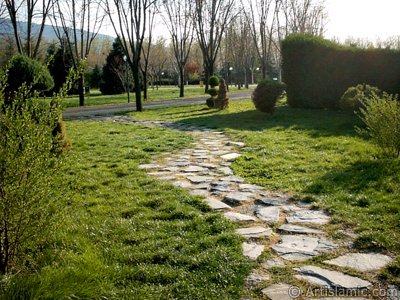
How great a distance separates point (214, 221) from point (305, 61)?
13.0 meters

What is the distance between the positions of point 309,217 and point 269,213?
0.44 m

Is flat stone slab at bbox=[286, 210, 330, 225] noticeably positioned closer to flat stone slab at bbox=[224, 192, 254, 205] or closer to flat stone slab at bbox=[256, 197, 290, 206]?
flat stone slab at bbox=[256, 197, 290, 206]

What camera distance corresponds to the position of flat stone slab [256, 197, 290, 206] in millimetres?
4457

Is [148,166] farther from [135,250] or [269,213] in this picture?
[135,250]

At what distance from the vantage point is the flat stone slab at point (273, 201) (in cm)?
446

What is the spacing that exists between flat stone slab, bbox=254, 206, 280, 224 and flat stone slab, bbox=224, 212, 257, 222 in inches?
4.5

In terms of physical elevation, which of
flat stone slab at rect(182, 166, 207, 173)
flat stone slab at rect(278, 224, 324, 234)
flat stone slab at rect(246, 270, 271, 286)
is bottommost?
flat stone slab at rect(246, 270, 271, 286)

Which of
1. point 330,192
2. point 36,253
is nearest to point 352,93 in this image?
point 330,192

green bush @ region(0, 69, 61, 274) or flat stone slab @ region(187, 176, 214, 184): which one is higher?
green bush @ region(0, 69, 61, 274)

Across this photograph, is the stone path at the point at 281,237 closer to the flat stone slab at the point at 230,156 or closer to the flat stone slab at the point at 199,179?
the flat stone slab at the point at 199,179

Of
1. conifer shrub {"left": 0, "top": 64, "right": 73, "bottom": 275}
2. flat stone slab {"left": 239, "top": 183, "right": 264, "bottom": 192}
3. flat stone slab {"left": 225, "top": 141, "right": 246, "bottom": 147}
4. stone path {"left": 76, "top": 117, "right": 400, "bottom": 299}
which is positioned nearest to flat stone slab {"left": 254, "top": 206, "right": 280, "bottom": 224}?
stone path {"left": 76, "top": 117, "right": 400, "bottom": 299}

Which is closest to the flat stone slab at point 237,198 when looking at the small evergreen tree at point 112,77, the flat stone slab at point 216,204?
the flat stone slab at point 216,204

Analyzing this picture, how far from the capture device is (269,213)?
4113 millimetres

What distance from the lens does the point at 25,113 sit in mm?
2633
